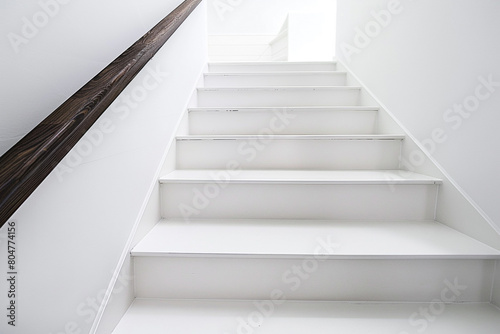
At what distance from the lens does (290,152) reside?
1.55 meters

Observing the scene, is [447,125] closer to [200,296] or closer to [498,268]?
[498,268]

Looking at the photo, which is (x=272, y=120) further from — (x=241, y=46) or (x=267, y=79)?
(x=241, y=46)

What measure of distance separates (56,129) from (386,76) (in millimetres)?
1776

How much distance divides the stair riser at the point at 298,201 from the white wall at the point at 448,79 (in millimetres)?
199

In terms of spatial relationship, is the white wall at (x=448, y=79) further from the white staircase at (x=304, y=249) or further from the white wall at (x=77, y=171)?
the white wall at (x=77, y=171)

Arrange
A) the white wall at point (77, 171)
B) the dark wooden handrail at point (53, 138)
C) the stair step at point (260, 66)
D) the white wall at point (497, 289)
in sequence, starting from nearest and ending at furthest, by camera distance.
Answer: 1. the dark wooden handrail at point (53, 138)
2. the white wall at point (77, 171)
3. the white wall at point (497, 289)
4. the stair step at point (260, 66)

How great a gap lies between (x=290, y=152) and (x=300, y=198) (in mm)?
339

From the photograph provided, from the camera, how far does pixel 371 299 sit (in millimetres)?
992

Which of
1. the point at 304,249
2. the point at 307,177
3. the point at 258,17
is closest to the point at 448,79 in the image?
the point at 307,177

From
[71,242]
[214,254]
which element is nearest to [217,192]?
[214,254]

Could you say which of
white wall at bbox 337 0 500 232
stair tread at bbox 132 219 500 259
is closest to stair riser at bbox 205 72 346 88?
white wall at bbox 337 0 500 232

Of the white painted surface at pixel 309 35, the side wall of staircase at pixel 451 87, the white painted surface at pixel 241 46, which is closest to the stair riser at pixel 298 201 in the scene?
the side wall of staircase at pixel 451 87

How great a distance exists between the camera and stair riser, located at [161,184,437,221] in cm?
127

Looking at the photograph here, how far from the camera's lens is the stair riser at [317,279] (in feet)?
3.22
